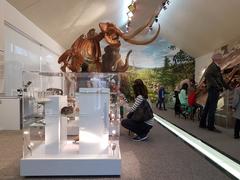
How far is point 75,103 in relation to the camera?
4281 mm

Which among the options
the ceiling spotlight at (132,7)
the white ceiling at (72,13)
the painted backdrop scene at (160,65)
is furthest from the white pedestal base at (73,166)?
the painted backdrop scene at (160,65)

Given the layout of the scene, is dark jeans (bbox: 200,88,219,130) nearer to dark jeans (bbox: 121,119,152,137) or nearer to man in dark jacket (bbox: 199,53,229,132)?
man in dark jacket (bbox: 199,53,229,132)

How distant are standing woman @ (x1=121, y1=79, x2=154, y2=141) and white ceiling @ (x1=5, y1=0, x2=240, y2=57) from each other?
173 inches

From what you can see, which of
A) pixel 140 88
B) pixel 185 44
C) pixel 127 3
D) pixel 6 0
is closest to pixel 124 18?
pixel 127 3

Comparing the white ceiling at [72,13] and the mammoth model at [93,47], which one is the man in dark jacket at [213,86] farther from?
the white ceiling at [72,13]

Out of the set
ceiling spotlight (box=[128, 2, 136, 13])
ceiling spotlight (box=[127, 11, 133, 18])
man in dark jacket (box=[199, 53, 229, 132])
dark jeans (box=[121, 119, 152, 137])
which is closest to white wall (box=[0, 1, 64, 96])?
dark jeans (box=[121, 119, 152, 137])

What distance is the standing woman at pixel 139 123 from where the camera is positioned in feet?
20.0

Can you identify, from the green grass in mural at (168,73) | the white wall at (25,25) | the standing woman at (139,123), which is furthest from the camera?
the green grass in mural at (168,73)

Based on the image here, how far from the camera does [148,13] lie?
1449 centimetres

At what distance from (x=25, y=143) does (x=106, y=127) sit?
105 cm

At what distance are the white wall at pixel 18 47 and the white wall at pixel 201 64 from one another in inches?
320

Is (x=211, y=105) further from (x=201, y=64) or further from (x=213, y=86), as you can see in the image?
(x=201, y=64)

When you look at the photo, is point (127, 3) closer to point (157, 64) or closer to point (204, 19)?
point (204, 19)

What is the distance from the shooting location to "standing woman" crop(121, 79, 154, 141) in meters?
6.08
